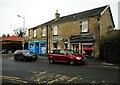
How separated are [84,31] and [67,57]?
29.7 feet

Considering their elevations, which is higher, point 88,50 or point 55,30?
point 55,30

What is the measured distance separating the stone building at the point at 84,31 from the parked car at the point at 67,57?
666 cm

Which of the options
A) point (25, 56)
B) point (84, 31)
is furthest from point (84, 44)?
point (25, 56)

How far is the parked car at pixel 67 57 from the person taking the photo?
20.8 metres

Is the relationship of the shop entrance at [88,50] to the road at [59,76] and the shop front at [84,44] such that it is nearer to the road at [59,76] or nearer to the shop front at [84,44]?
the shop front at [84,44]

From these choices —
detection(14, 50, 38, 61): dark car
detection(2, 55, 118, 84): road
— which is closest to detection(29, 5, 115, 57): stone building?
detection(14, 50, 38, 61): dark car

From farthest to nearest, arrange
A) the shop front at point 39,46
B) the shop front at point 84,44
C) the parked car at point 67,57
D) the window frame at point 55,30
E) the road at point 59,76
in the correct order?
1. the shop front at point 39,46
2. the window frame at point 55,30
3. the shop front at point 84,44
4. the parked car at point 67,57
5. the road at point 59,76

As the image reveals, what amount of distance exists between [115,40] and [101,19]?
5.86 m

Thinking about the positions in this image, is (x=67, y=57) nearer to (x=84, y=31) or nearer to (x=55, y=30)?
(x=84, y=31)

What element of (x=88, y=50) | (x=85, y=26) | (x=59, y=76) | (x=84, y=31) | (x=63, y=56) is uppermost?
(x=85, y=26)

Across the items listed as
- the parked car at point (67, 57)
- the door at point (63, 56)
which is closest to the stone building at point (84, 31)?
the parked car at point (67, 57)

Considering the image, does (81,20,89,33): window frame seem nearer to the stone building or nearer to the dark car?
the stone building

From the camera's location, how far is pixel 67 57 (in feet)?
70.4

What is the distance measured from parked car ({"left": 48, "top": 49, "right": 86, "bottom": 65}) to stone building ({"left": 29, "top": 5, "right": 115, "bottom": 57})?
6.66 metres
